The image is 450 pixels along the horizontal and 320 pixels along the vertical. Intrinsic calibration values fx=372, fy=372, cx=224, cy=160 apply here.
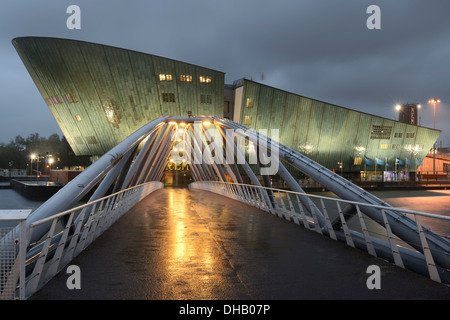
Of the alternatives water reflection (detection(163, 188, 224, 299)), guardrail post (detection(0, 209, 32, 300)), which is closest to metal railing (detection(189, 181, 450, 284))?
water reflection (detection(163, 188, 224, 299))

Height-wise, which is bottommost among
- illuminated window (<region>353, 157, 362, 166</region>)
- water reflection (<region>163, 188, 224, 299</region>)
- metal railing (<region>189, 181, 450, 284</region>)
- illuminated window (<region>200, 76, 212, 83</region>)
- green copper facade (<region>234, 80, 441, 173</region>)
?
water reflection (<region>163, 188, 224, 299</region>)

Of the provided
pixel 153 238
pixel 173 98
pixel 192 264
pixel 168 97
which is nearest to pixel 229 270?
pixel 192 264

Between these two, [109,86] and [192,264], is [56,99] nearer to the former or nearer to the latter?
[109,86]

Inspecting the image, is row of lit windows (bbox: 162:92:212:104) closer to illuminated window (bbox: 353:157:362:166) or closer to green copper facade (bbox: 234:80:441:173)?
green copper facade (bbox: 234:80:441:173)

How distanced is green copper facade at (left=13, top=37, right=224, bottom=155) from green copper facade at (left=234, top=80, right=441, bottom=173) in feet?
17.9

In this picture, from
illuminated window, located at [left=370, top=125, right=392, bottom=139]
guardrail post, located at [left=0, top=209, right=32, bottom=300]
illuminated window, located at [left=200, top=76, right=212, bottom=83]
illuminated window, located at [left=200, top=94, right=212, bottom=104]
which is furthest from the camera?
illuminated window, located at [left=370, top=125, right=392, bottom=139]

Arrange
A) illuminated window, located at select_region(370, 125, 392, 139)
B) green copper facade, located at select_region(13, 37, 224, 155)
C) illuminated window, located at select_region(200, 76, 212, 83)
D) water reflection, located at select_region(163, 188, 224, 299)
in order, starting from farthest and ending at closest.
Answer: illuminated window, located at select_region(370, 125, 392, 139), illuminated window, located at select_region(200, 76, 212, 83), green copper facade, located at select_region(13, 37, 224, 155), water reflection, located at select_region(163, 188, 224, 299)

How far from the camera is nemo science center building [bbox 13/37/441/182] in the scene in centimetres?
4662

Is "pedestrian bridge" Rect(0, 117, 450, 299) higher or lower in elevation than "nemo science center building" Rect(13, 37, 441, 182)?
lower

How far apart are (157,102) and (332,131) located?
2782 centimetres

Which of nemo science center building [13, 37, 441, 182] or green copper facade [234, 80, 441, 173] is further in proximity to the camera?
green copper facade [234, 80, 441, 173]

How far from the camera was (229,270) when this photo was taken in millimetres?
6902

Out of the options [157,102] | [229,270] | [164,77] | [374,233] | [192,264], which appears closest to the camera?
[229,270]

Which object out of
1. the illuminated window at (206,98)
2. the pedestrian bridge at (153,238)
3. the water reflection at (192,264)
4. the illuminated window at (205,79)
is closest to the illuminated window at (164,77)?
the illuminated window at (205,79)
